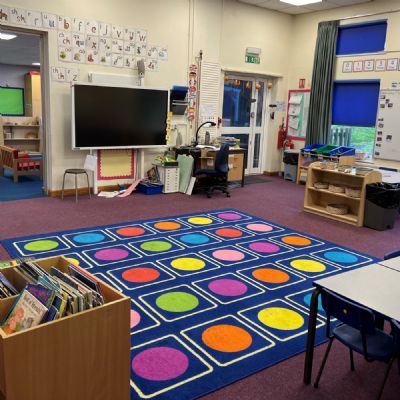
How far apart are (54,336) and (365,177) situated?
4.83 m

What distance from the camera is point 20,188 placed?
730 cm

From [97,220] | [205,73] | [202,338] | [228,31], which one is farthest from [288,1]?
[202,338]

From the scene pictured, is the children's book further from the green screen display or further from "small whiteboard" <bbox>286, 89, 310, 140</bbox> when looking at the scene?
the green screen display

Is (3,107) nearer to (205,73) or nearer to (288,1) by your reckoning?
(205,73)

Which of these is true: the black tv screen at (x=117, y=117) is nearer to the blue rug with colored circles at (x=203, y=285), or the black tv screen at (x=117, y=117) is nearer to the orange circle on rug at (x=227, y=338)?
the blue rug with colored circles at (x=203, y=285)

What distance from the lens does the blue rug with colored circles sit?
2.56 metres

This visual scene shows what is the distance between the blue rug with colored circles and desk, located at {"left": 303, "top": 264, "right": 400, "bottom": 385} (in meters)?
0.48

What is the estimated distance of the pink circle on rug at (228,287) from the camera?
3525 millimetres

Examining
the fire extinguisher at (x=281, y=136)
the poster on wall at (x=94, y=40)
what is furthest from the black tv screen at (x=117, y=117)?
the fire extinguisher at (x=281, y=136)

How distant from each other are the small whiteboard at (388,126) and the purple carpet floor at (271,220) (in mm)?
1622

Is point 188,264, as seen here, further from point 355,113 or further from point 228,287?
point 355,113

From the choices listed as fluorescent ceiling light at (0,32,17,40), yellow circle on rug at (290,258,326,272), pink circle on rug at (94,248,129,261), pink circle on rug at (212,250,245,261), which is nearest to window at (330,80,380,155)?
yellow circle on rug at (290,258,326,272)

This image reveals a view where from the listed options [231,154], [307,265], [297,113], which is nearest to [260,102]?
[297,113]

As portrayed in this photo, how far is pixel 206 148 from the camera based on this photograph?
24.5 feet
